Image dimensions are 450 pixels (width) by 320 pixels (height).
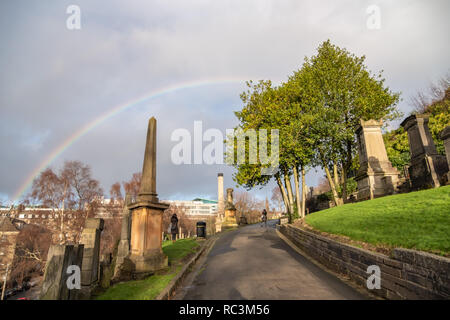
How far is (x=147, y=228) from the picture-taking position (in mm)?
7176

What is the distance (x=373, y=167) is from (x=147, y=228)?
44.3 ft

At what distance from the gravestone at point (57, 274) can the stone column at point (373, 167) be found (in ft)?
48.2

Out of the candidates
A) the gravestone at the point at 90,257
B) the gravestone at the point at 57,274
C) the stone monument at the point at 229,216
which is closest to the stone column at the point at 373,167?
the gravestone at the point at 90,257

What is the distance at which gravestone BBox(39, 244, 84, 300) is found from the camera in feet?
13.3

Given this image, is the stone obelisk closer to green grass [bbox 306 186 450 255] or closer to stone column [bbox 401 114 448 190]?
green grass [bbox 306 186 450 255]

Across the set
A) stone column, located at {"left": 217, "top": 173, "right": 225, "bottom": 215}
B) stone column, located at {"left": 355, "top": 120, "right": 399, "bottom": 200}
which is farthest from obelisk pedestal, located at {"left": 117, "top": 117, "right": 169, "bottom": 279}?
stone column, located at {"left": 217, "top": 173, "right": 225, "bottom": 215}

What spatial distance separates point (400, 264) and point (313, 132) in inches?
588

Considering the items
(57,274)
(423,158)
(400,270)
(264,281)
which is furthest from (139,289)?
(423,158)

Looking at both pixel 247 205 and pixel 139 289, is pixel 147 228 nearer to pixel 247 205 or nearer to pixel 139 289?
pixel 139 289

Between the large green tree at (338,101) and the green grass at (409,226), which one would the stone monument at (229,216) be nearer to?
the large green tree at (338,101)

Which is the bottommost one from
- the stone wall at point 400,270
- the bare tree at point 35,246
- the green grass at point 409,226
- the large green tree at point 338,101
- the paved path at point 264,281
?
the bare tree at point 35,246

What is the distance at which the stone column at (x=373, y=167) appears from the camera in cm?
1346
